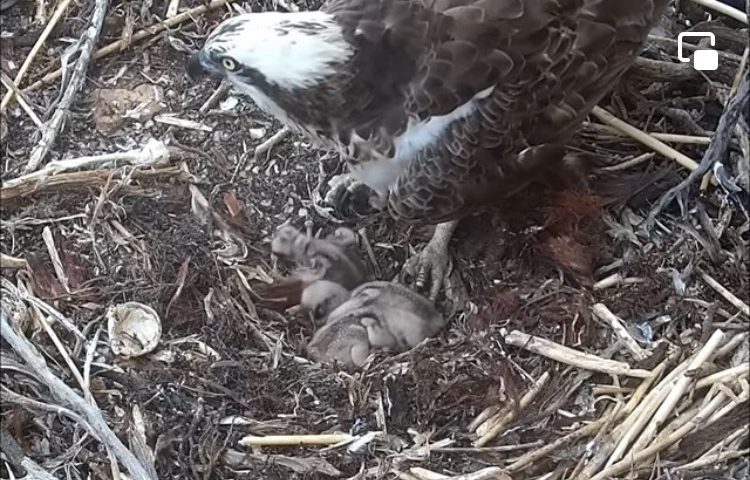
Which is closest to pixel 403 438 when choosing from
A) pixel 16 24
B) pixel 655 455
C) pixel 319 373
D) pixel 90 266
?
pixel 319 373

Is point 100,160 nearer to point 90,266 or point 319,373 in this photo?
point 90,266

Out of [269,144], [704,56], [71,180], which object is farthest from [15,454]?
[704,56]

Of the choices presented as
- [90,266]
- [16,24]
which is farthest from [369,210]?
[16,24]

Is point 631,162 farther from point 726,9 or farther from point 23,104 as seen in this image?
point 23,104

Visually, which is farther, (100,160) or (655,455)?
(100,160)

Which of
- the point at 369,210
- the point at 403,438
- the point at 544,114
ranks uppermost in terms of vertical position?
the point at 544,114

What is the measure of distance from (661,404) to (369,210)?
0.32 meters

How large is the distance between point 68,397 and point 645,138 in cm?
56

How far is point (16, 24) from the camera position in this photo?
3.82 feet

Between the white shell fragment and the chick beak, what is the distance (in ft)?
0.69

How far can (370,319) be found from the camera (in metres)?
1.12

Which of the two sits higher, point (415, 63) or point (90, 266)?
point (415, 63)

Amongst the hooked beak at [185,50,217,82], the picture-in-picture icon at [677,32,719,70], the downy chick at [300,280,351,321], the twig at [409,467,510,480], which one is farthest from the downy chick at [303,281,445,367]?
the picture-in-picture icon at [677,32,719,70]

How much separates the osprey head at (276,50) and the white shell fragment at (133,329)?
0.22 meters
